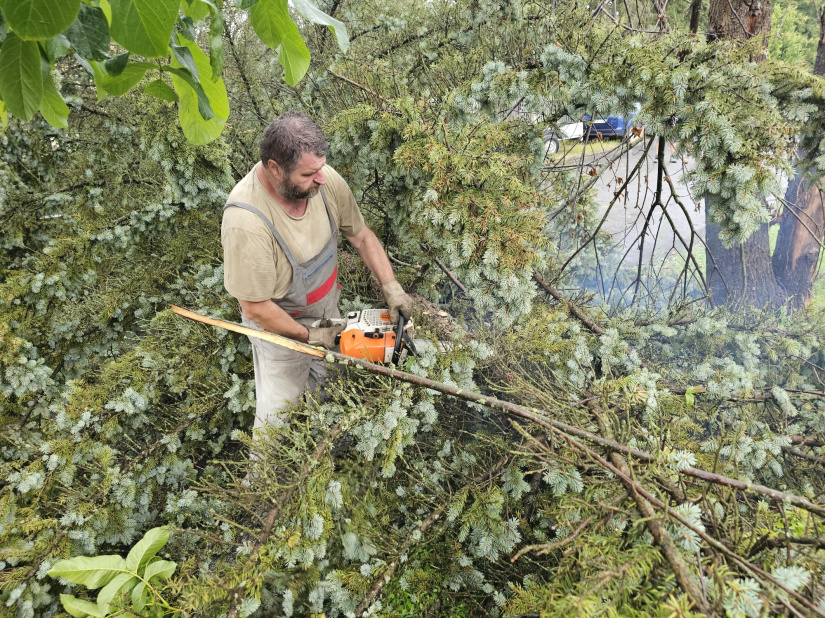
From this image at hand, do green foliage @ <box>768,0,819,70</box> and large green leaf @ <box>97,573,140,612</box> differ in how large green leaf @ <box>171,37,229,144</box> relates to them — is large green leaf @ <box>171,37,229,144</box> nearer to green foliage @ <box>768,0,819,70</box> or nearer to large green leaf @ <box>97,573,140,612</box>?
large green leaf @ <box>97,573,140,612</box>

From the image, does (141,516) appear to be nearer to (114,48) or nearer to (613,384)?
(613,384)

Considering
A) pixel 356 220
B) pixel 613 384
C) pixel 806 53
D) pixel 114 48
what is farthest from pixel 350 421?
pixel 806 53

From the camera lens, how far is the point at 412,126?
2.49m

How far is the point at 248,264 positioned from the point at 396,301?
950 mm

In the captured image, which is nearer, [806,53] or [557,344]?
[557,344]

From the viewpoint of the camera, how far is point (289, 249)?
2611 mm

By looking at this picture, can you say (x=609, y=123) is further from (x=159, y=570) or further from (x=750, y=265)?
(x=750, y=265)

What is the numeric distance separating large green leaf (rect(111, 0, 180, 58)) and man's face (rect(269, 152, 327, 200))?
155 centimetres

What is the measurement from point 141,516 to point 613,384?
115 inches

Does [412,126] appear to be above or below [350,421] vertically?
above

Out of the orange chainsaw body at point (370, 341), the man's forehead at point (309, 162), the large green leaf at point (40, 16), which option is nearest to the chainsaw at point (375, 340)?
the orange chainsaw body at point (370, 341)

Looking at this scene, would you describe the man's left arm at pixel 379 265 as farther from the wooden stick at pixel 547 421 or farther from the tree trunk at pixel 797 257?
the tree trunk at pixel 797 257

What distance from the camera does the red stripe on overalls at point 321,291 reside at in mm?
2939

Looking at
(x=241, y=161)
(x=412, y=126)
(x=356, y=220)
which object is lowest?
(x=356, y=220)
